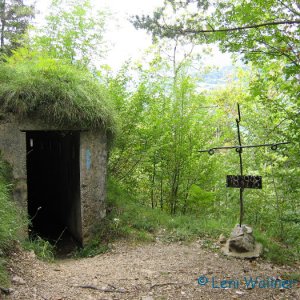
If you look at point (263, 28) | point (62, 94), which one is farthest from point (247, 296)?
point (62, 94)

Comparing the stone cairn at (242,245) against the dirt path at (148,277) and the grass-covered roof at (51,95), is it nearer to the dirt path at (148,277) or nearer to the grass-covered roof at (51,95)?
the dirt path at (148,277)

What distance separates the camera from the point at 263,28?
429cm

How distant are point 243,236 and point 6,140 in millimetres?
4131

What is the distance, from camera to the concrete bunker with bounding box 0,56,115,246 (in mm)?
5188

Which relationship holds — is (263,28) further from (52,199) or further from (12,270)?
(52,199)

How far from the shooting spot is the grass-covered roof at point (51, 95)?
5.19m

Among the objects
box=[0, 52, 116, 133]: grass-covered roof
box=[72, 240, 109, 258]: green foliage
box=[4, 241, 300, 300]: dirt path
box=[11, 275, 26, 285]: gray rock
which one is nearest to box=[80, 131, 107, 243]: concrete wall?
box=[72, 240, 109, 258]: green foliage

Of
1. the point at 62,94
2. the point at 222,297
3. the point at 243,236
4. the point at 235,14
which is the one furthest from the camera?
the point at 62,94

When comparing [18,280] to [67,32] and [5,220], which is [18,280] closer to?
[5,220]

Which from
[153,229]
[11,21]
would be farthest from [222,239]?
[11,21]

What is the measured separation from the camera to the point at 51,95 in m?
5.35

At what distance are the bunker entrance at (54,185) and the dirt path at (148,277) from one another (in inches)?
69.5

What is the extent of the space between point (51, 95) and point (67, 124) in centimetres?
57

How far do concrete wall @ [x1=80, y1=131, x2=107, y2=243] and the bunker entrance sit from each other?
9.2 inches
